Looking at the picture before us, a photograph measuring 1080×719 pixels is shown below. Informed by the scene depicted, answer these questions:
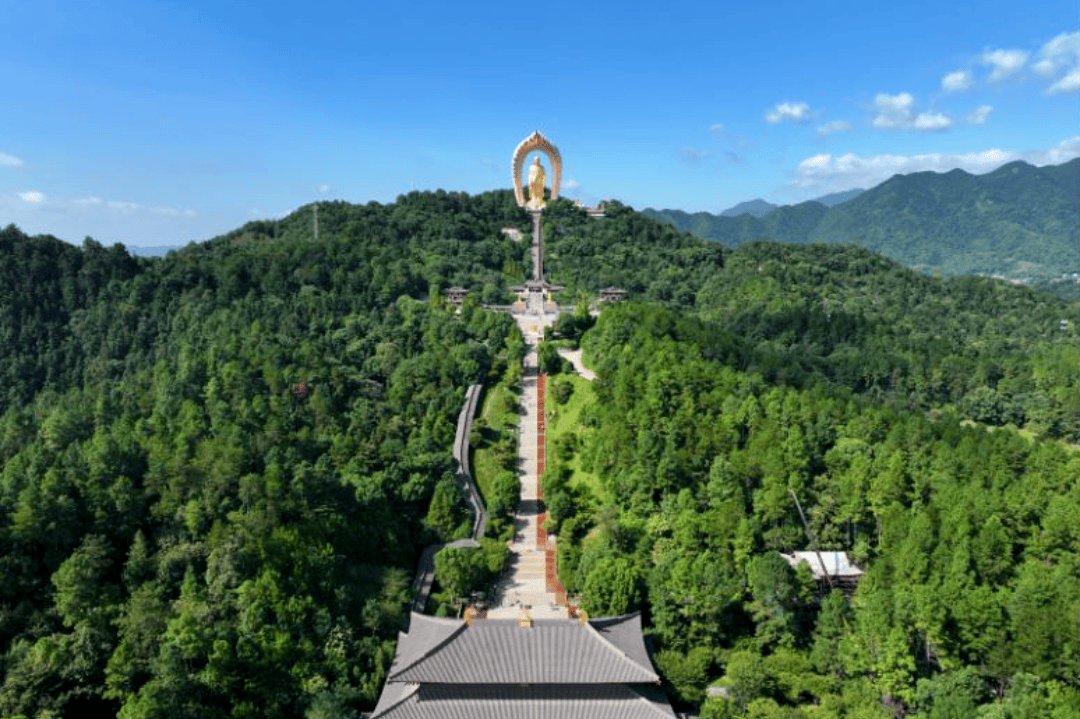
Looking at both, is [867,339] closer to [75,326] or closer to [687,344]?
[687,344]

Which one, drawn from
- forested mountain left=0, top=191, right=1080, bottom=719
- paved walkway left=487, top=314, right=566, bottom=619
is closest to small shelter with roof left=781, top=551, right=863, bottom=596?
forested mountain left=0, top=191, right=1080, bottom=719

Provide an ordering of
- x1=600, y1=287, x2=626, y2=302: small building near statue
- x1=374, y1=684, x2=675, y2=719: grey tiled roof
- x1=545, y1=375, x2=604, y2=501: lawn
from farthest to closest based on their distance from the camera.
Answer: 1. x1=600, y1=287, x2=626, y2=302: small building near statue
2. x1=545, y1=375, x2=604, y2=501: lawn
3. x1=374, y1=684, x2=675, y2=719: grey tiled roof

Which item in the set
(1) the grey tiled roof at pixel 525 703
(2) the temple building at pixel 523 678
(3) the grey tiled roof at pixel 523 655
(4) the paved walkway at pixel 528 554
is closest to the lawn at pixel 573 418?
(4) the paved walkway at pixel 528 554

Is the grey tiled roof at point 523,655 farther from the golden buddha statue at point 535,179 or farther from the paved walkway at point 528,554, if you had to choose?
the golden buddha statue at point 535,179

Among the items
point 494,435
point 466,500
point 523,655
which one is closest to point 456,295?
point 494,435

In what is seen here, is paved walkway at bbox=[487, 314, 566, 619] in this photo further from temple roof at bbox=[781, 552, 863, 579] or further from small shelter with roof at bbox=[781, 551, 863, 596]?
small shelter with roof at bbox=[781, 551, 863, 596]

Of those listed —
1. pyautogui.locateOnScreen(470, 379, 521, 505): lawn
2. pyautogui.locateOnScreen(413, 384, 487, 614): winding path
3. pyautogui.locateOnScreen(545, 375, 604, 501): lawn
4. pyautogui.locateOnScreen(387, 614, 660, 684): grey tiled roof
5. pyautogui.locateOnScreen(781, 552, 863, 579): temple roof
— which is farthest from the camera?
pyautogui.locateOnScreen(470, 379, 521, 505): lawn
